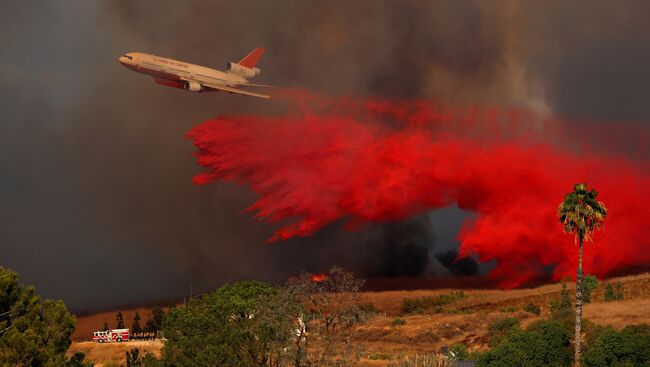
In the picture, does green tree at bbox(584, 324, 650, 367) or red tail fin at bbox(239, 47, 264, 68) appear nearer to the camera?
green tree at bbox(584, 324, 650, 367)

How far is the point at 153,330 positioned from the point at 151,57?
110 feet

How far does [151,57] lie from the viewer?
11181 centimetres

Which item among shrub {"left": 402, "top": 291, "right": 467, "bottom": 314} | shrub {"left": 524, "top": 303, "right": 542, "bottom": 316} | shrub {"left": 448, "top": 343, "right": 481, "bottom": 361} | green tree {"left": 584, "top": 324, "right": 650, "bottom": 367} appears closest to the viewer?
green tree {"left": 584, "top": 324, "right": 650, "bottom": 367}

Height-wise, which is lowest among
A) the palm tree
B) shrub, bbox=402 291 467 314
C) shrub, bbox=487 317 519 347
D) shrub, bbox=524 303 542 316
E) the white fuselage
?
shrub, bbox=487 317 519 347

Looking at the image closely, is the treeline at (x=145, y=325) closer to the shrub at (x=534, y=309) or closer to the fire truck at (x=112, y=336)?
the fire truck at (x=112, y=336)

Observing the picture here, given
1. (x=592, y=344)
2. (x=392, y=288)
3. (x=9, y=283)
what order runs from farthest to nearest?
1. (x=392, y=288)
2. (x=592, y=344)
3. (x=9, y=283)

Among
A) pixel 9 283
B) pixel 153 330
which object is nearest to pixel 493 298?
pixel 153 330

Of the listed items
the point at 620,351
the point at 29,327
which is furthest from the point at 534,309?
the point at 29,327

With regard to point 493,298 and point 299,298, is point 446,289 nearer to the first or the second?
point 493,298

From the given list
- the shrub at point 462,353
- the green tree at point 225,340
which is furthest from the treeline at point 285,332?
the shrub at point 462,353

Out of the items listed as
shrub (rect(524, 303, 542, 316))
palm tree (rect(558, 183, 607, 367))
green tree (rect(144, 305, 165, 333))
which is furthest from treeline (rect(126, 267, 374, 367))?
green tree (rect(144, 305, 165, 333))

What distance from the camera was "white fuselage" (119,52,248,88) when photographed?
4363 inches

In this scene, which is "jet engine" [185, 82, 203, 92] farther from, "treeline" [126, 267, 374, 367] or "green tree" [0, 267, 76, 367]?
"green tree" [0, 267, 76, 367]

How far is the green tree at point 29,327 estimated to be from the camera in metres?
67.3
